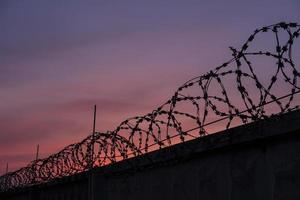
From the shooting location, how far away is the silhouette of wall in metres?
6.64

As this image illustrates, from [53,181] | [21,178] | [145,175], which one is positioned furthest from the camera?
[21,178]

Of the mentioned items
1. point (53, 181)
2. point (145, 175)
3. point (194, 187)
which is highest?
point (53, 181)

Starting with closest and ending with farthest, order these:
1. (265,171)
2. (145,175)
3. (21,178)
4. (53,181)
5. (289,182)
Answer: (289,182)
(265,171)
(145,175)
(53,181)
(21,178)

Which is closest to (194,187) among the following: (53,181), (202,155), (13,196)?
(202,155)

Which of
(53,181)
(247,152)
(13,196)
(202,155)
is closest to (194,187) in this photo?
(202,155)

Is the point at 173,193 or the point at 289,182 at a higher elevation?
the point at 173,193

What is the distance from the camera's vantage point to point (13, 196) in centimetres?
2177

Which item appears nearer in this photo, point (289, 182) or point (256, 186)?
point (289, 182)

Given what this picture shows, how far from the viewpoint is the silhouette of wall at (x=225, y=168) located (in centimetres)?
664

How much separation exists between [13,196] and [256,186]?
1611cm

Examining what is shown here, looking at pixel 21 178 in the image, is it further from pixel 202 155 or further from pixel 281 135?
pixel 281 135

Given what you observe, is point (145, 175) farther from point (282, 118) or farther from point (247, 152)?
point (282, 118)

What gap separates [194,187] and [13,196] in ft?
47.7

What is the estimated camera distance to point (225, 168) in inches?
306
